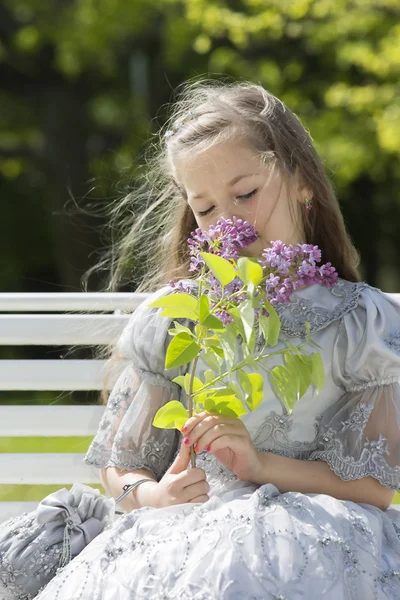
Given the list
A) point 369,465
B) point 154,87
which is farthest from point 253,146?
point 154,87

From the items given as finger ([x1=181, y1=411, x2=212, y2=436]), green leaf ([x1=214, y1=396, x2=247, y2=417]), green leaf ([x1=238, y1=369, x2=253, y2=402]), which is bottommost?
finger ([x1=181, y1=411, x2=212, y2=436])

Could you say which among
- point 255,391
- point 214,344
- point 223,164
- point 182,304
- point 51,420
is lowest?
point 51,420

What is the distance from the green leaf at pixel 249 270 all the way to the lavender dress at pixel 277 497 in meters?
0.46

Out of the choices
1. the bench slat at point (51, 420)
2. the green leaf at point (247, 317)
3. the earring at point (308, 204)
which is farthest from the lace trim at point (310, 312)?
the bench slat at point (51, 420)

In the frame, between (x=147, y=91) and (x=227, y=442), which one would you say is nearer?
(x=227, y=442)

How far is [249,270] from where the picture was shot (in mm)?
1706

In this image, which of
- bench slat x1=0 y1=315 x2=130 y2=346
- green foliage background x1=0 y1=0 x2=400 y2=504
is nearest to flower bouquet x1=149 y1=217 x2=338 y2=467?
bench slat x1=0 y1=315 x2=130 y2=346

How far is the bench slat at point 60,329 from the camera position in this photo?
266cm

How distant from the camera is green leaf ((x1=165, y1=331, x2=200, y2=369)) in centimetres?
179

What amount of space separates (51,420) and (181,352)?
3.33ft

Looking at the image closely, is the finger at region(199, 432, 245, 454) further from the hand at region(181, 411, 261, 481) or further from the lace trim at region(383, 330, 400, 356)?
the lace trim at region(383, 330, 400, 356)

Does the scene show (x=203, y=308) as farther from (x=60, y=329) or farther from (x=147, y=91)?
(x=147, y=91)

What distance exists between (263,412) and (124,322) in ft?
2.18

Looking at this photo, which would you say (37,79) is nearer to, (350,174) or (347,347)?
(350,174)
